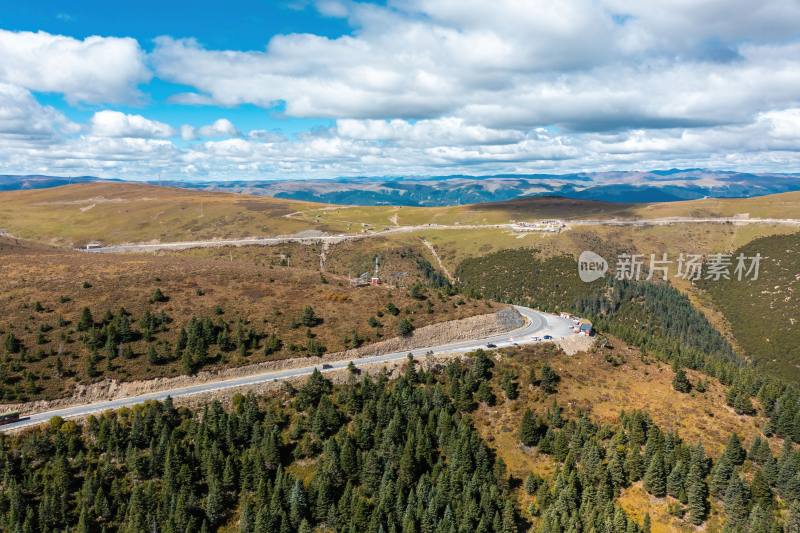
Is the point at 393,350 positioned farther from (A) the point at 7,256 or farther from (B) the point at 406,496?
(A) the point at 7,256

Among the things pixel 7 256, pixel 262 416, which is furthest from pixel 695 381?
pixel 7 256

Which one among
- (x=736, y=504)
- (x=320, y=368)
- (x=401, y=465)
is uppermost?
(x=320, y=368)

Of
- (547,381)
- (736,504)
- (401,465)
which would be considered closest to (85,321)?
(401,465)

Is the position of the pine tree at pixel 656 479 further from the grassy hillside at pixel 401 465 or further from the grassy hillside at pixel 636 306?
the grassy hillside at pixel 636 306

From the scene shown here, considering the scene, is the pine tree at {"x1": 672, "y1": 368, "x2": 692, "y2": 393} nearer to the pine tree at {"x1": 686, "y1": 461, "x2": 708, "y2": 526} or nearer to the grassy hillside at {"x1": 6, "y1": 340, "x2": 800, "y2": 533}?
the grassy hillside at {"x1": 6, "y1": 340, "x2": 800, "y2": 533}

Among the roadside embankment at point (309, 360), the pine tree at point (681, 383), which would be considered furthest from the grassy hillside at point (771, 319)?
the roadside embankment at point (309, 360)

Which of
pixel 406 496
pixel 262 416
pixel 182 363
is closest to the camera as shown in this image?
pixel 406 496

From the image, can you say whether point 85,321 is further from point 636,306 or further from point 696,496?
point 636,306
